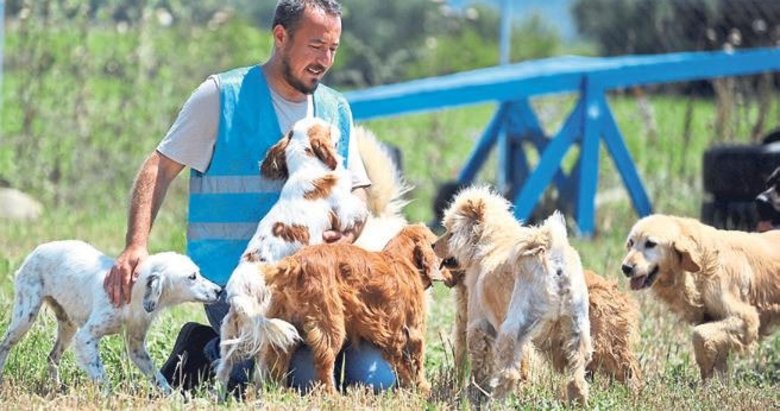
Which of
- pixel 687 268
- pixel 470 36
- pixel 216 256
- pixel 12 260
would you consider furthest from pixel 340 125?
pixel 470 36

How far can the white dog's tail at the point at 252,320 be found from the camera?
6160 mm

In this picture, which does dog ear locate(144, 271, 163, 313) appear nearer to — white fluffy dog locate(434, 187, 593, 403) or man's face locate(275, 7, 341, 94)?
man's face locate(275, 7, 341, 94)

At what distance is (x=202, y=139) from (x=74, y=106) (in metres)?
8.17

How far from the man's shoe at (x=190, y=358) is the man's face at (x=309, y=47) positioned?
125cm

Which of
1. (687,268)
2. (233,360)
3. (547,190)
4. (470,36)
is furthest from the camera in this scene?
(470,36)

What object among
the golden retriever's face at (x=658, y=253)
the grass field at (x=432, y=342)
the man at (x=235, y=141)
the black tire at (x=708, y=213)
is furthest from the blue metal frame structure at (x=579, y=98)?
the man at (x=235, y=141)

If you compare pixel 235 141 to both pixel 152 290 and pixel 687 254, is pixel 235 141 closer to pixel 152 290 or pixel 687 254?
pixel 152 290

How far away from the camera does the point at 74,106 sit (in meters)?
14.6

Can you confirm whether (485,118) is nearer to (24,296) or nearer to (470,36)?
(470,36)

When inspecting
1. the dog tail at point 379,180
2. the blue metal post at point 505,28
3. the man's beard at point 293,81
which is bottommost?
the dog tail at point 379,180

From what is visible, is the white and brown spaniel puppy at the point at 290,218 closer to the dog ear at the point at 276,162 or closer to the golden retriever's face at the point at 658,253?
the dog ear at the point at 276,162

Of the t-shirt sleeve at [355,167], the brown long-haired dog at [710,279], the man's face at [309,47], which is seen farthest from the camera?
the brown long-haired dog at [710,279]

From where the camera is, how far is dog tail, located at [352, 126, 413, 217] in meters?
7.24

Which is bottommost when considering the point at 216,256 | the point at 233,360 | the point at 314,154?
the point at 233,360
